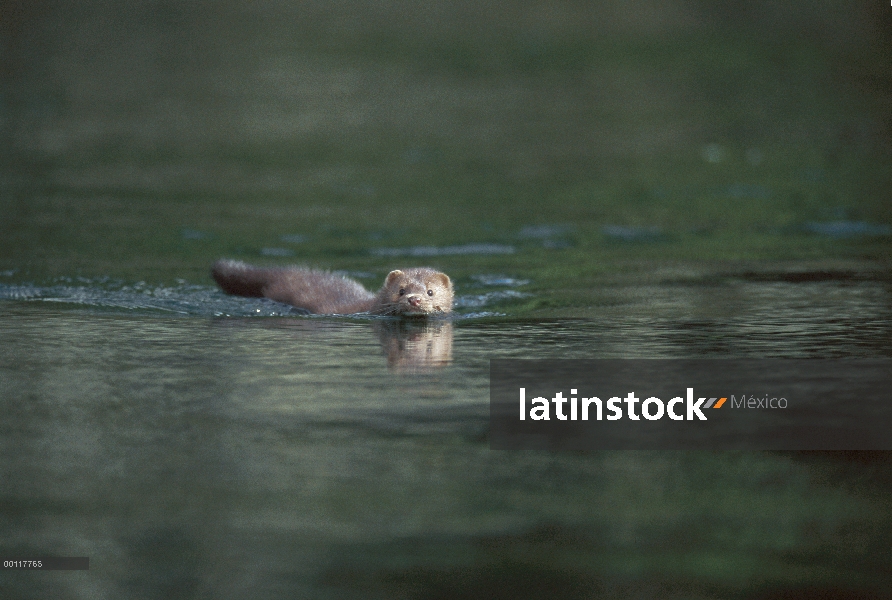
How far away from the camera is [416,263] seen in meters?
11.6

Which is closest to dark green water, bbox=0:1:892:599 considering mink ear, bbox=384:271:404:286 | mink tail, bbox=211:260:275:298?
mink tail, bbox=211:260:275:298

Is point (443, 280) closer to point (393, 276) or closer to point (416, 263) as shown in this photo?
point (393, 276)

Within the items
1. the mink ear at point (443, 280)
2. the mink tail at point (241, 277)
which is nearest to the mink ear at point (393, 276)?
the mink ear at point (443, 280)

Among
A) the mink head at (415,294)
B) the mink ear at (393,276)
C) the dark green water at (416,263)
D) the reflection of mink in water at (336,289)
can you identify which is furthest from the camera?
the mink ear at (393,276)

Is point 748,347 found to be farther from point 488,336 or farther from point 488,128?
point 488,128

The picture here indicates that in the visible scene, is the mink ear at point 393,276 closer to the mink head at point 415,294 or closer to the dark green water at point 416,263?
the mink head at point 415,294

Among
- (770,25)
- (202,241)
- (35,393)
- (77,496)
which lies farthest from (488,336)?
(770,25)

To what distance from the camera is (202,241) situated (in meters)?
12.2

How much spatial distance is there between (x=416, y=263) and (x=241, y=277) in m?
2.40

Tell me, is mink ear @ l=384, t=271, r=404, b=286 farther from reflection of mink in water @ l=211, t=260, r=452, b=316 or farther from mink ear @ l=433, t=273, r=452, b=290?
mink ear @ l=433, t=273, r=452, b=290

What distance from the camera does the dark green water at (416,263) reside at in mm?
4285

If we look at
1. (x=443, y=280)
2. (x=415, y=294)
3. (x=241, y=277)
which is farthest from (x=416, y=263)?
(x=415, y=294)

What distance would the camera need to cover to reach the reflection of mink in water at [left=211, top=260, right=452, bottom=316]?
333 inches

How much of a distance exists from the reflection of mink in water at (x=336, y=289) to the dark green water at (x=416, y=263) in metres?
0.16
